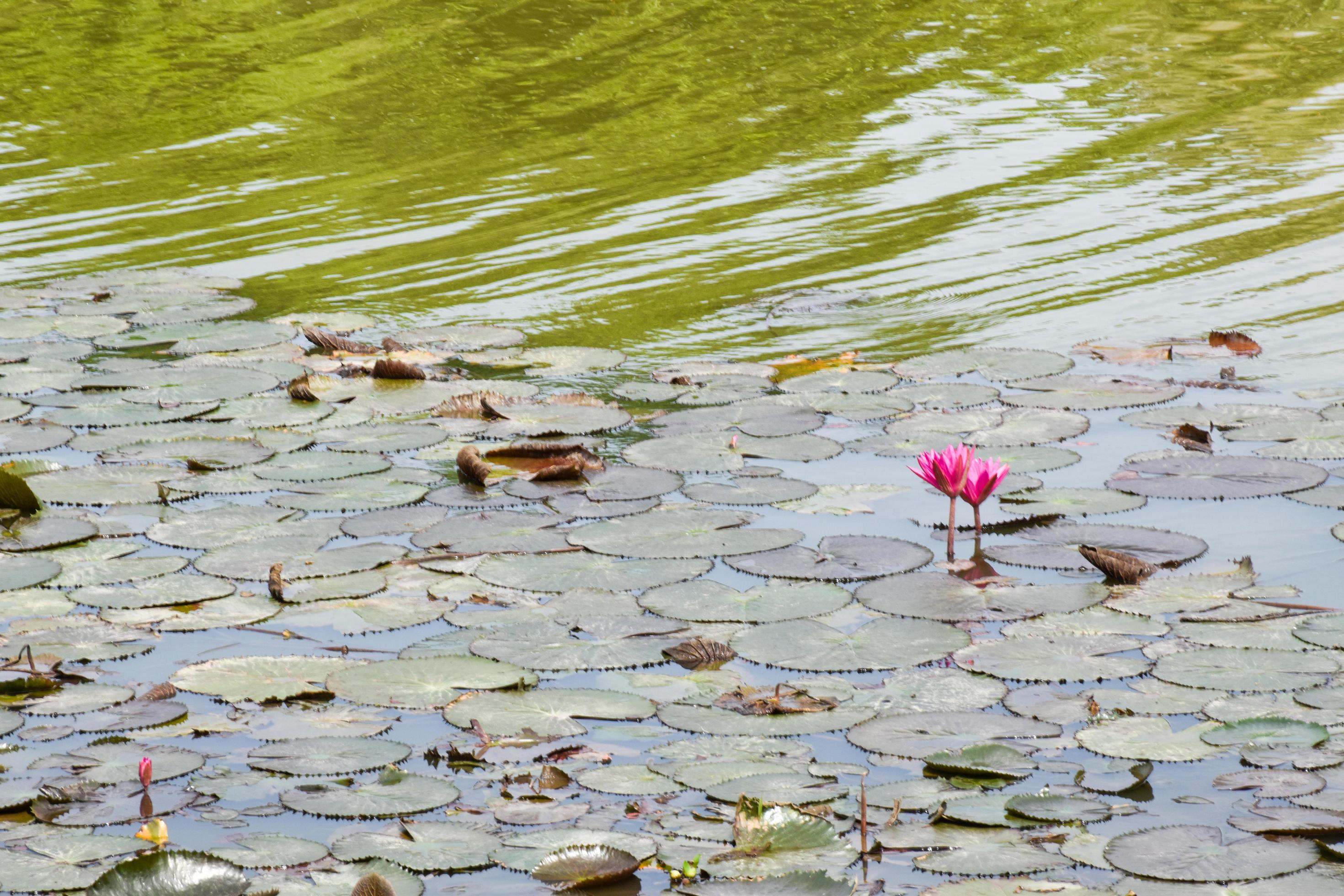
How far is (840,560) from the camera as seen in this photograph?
140 inches

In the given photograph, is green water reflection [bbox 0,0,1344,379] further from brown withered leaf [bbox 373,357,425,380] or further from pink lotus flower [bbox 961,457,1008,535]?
pink lotus flower [bbox 961,457,1008,535]

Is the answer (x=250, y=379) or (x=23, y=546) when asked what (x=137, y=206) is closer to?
(x=250, y=379)

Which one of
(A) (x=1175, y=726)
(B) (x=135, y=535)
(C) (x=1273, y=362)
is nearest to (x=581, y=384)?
(B) (x=135, y=535)

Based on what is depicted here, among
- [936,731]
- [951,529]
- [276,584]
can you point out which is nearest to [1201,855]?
[936,731]

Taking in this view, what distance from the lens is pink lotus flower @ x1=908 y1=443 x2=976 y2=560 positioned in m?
3.53

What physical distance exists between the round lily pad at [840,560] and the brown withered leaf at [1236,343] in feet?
7.25

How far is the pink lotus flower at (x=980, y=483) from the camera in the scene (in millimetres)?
3555

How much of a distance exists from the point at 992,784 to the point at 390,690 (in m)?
1.13

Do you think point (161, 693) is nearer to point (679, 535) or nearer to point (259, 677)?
point (259, 677)

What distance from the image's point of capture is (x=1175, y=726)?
2.77m

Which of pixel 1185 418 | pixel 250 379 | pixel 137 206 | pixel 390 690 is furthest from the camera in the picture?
pixel 137 206

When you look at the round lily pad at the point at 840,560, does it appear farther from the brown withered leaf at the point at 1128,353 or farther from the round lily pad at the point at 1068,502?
the brown withered leaf at the point at 1128,353

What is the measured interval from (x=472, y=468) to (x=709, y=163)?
4.77 meters

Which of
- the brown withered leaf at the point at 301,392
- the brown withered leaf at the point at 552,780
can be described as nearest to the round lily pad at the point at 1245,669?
the brown withered leaf at the point at 552,780
